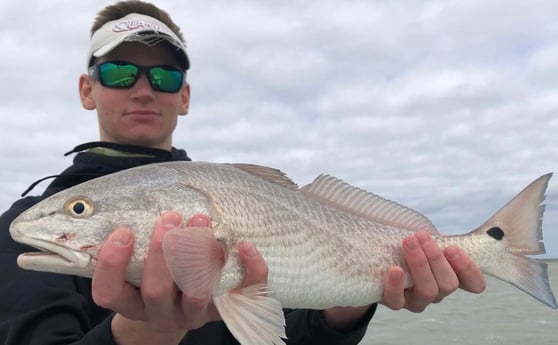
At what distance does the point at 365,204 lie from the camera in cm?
379

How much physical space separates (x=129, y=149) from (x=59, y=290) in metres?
1.36

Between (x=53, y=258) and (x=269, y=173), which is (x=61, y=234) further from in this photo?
(x=269, y=173)

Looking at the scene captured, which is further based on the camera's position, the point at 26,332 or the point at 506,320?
the point at 506,320

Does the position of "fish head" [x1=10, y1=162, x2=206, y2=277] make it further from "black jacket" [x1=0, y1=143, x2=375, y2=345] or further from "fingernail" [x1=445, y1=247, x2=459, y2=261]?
"fingernail" [x1=445, y1=247, x2=459, y2=261]

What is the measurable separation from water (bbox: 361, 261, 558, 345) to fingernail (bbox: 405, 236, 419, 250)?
10857 millimetres

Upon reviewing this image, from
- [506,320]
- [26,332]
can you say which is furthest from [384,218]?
[506,320]

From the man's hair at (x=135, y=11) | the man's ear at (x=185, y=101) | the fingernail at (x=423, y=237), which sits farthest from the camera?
the man's ear at (x=185, y=101)

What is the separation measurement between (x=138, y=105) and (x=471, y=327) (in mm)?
17856

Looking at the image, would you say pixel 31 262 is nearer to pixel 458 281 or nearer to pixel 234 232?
pixel 234 232

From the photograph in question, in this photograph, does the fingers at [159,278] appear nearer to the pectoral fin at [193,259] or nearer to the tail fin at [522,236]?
the pectoral fin at [193,259]

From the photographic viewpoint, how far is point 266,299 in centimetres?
296

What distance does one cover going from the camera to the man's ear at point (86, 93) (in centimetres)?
467

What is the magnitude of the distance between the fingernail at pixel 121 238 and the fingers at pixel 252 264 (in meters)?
0.56

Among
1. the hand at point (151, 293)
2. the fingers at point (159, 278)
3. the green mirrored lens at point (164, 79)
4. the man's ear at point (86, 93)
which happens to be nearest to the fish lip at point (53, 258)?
the hand at point (151, 293)
